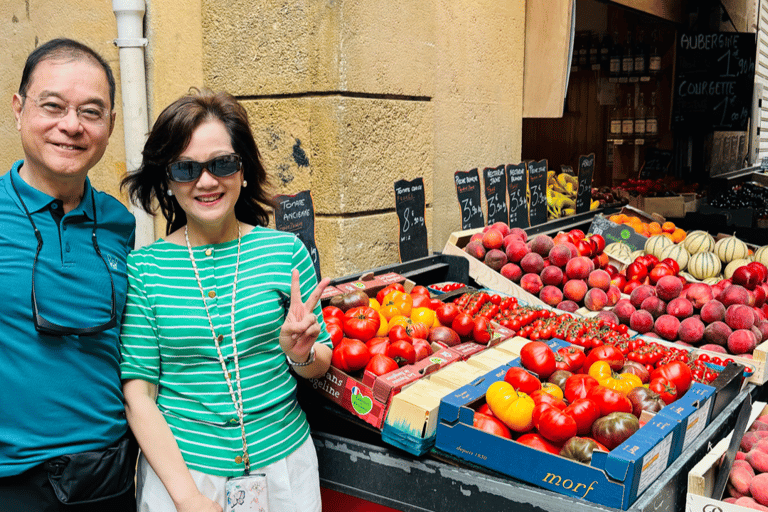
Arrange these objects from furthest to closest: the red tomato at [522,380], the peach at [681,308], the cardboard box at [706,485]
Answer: the peach at [681,308]
the red tomato at [522,380]
the cardboard box at [706,485]

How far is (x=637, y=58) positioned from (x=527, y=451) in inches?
321

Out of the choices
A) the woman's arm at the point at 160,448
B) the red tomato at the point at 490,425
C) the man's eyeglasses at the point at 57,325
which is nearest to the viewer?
the man's eyeglasses at the point at 57,325

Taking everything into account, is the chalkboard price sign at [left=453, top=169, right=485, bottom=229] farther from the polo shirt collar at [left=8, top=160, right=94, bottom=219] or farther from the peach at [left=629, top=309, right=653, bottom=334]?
the polo shirt collar at [left=8, top=160, right=94, bottom=219]

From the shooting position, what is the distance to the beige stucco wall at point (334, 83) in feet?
11.4

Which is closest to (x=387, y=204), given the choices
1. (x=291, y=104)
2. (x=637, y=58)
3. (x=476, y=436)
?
(x=291, y=104)

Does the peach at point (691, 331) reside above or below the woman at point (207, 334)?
below

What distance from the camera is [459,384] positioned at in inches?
82.7

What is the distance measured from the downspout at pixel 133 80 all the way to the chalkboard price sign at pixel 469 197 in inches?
75.1

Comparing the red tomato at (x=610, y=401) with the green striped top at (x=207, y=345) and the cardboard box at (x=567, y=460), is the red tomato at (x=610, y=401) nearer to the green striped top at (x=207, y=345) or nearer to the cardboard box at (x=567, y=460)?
the cardboard box at (x=567, y=460)

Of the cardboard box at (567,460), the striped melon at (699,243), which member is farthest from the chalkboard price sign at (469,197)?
the cardboard box at (567,460)

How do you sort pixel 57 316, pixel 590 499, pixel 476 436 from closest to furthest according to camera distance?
pixel 57 316
pixel 590 499
pixel 476 436

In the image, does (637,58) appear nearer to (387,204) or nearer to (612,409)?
(387,204)

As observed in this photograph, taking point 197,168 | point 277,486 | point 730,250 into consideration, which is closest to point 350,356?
point 277,486

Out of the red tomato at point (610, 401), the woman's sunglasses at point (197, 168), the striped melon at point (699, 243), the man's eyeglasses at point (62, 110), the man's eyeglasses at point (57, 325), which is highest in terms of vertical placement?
the man's eyeglasses at point (62, 110)
